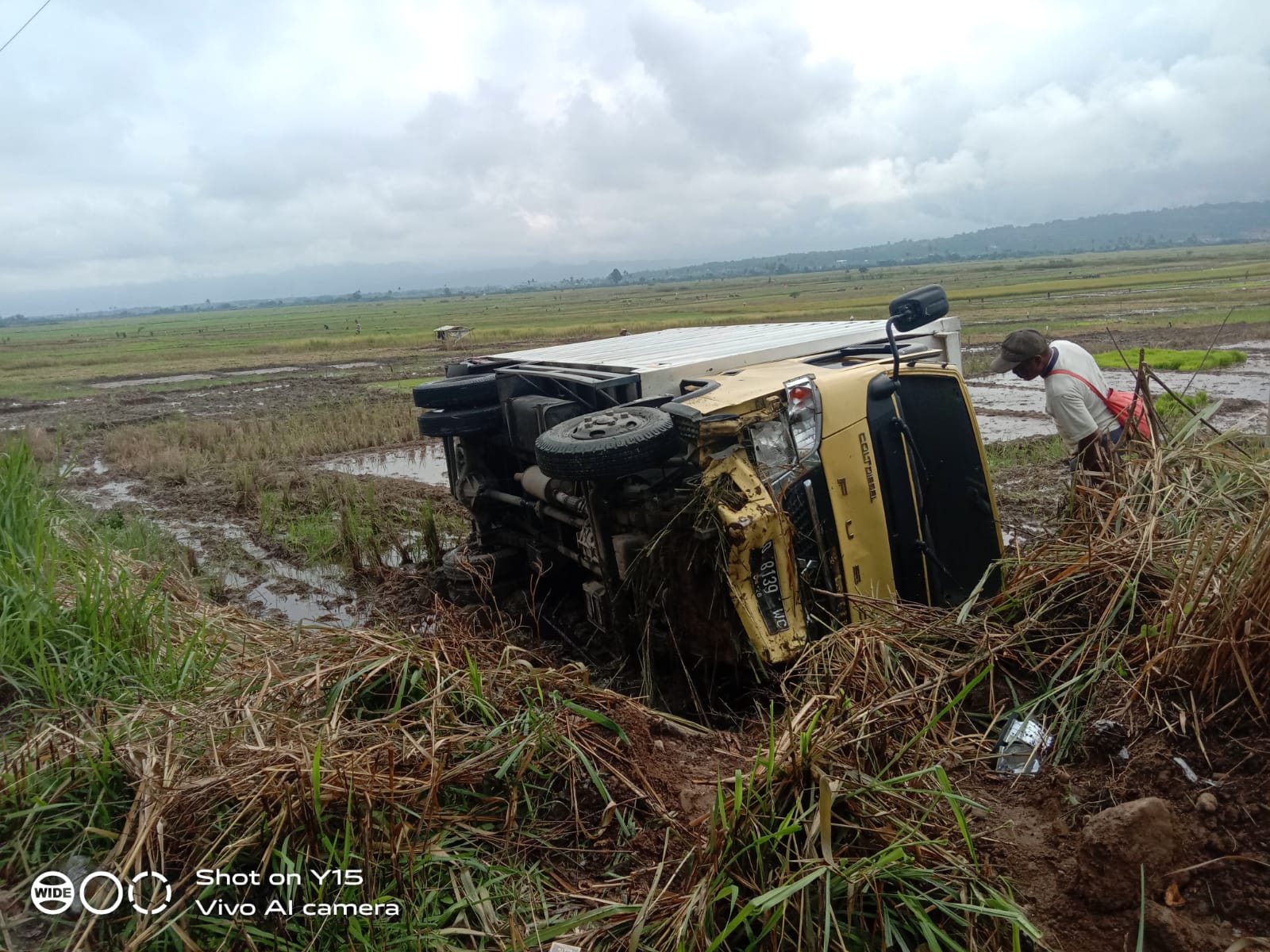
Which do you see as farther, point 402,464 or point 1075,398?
point 402,464

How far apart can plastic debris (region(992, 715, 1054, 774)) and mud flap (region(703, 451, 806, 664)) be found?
3.80 feet

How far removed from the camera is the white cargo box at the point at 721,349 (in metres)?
4.74

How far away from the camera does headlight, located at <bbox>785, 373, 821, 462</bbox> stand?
393 cm

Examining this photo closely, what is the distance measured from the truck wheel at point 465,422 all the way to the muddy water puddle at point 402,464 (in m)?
6.48

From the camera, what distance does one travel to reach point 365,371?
99.3ft

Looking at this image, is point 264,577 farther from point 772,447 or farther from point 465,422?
point 772,447

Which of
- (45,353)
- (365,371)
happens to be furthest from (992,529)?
(45,353)

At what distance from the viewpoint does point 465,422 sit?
5523 millimetres

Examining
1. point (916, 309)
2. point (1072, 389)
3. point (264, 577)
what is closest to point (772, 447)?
point (916, 309)

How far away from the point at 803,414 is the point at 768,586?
A: 86cm

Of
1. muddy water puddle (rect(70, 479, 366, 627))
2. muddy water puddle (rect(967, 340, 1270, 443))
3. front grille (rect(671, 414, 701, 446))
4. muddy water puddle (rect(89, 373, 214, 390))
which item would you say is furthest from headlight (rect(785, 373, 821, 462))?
muddy water puddle (rect(89, 373, 214, 390))

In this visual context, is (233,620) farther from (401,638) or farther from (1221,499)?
(1221,499)

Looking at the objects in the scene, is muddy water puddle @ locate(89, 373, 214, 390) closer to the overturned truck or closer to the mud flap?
the overturned truck

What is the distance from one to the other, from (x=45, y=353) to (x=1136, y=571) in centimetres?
6295
